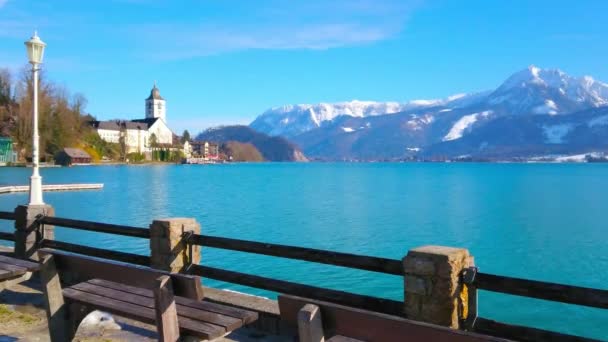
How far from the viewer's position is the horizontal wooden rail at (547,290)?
16.6 ft

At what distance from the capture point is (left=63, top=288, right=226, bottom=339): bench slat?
4.41m

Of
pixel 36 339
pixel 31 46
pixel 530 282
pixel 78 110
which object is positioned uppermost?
pixel 78 110

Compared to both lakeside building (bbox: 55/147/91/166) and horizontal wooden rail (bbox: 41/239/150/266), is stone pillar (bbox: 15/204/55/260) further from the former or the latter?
lakeside building (bbox: 55/147/91/166)

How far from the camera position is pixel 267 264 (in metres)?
21.7

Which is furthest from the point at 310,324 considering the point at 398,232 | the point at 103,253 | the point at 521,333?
the point at 398,232

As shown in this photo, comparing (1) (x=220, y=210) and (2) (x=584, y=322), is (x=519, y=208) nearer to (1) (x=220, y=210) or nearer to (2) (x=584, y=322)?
(1) (x=220, y=210)

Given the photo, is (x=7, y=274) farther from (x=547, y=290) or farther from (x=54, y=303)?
(x=547, y=290)

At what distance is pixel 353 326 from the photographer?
3520mm

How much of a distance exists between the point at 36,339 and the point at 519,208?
5060 cm

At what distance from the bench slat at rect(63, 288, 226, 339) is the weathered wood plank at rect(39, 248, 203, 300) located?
230mm

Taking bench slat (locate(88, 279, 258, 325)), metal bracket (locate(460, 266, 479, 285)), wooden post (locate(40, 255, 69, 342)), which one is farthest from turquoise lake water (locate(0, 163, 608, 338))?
bench slat (locate(88, 279, 258, 325))

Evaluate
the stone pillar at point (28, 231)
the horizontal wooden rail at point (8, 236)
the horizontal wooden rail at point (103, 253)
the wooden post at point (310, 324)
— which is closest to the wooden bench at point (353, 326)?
the wooden post at point (310, 324)

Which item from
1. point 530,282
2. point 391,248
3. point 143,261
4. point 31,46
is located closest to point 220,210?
point 391,248

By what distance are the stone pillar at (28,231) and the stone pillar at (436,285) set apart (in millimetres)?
8060
